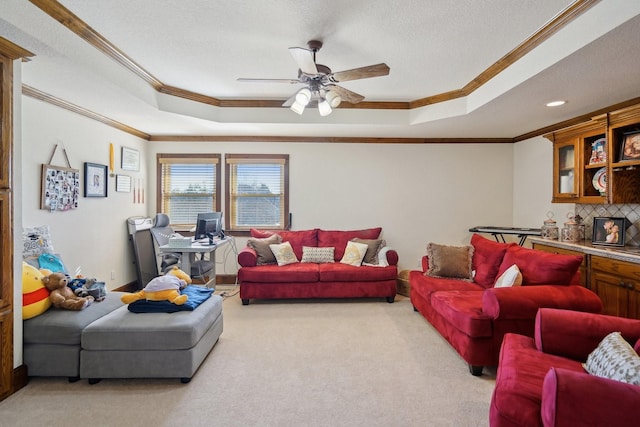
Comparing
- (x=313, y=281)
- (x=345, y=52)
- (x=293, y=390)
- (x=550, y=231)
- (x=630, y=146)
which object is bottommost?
(x=293, y=390)

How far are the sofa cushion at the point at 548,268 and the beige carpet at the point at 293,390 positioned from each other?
95 centimetres

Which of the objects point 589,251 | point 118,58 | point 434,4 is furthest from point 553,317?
point 118,58

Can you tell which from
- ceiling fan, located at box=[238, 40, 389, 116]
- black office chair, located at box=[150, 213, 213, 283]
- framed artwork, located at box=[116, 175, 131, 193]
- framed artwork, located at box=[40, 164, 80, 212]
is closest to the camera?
ceiling fan, located at box=[238, 40, 389, 116]

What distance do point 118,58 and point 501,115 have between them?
4240 mm

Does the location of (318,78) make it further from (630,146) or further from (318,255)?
(630,146)

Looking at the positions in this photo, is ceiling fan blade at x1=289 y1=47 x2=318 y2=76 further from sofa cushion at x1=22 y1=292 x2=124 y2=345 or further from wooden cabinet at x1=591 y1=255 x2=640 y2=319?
wooden cabinet at x1=591 y1=255 x2=640 y2=319

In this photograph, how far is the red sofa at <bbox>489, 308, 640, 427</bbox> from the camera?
1.27 meters

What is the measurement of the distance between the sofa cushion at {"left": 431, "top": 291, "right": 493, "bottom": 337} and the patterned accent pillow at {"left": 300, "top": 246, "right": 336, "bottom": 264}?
1.85 metres

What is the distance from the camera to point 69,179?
3.73 m

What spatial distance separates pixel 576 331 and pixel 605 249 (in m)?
1.93

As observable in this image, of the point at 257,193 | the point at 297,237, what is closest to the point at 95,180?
the point at 257,193

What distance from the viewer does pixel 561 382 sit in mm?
1329

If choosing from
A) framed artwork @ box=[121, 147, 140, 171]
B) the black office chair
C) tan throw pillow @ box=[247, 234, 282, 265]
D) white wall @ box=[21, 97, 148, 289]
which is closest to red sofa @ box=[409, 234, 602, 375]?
tan throw pillow @ box=[247, 234, 282, 265]

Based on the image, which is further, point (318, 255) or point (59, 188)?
point (318, 255)
